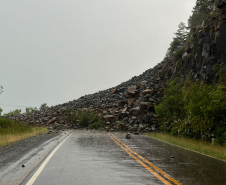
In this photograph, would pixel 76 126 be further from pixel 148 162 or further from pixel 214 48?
pixel 148 162

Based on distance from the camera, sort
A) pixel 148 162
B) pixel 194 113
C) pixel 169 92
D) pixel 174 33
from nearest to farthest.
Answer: pixel 148 162, pixel 194 113, pixel 169 92, pixel 174 33

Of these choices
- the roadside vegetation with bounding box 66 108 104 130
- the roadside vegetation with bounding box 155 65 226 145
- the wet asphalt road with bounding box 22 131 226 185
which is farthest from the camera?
the roadside vegetation with bounding box 66 108 104 130

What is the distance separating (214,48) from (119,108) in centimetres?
2005

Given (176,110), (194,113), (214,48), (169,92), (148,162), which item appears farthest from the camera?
(169,92)

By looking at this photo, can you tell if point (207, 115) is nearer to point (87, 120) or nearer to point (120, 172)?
point (120, 172)

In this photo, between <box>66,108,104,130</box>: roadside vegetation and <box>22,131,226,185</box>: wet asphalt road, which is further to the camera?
<box>66,108,104,130</box>: roadside vegetation

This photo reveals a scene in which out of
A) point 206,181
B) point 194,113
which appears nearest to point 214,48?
point 194,113

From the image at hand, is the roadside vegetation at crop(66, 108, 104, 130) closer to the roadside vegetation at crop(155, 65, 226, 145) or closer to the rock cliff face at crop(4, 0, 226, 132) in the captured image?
the rock cliff face at crop(4, 0, 226, 132)

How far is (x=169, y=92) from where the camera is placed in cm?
2838

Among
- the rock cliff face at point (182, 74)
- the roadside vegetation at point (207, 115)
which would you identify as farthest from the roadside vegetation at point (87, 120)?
the roadside vegetation at point (207, 115)

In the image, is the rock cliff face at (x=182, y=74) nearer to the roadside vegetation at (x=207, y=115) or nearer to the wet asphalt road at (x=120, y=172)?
the roadside vegetation at (x=207, y=115)

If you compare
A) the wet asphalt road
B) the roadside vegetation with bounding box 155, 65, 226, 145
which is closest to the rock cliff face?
the roadside vegetation with bounding box 155, 65, 226, 145

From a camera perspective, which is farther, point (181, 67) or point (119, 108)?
point (119, 108)

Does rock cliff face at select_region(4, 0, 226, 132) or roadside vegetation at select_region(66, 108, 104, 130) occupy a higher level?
rock cliff face at select_region(4, 0, 226, 132)
